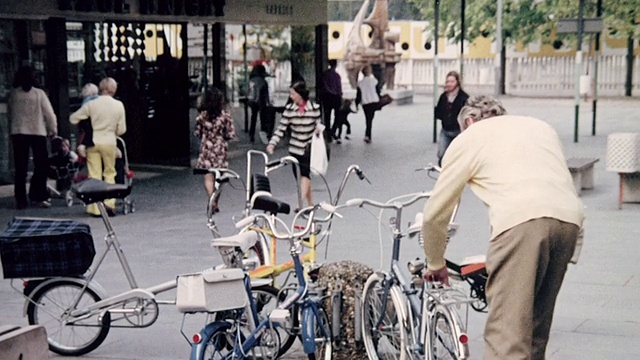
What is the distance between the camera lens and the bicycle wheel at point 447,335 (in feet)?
16.9

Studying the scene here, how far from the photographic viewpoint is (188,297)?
5.69 m

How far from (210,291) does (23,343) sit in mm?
1125

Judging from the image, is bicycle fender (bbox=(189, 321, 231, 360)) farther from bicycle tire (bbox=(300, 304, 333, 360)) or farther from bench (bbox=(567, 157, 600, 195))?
bench (bbox=(567, 157, 600, 195))

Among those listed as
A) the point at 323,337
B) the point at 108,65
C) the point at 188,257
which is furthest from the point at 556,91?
the point at 323,337

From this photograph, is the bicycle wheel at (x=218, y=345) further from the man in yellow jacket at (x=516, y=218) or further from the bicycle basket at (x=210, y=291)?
the man in yellow jacket at (x=516, y=218)

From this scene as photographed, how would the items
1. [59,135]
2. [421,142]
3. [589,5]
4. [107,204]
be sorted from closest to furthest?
[107,204] < [59,135] < [421,142] < [589,5]

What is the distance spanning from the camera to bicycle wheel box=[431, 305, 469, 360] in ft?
16.9

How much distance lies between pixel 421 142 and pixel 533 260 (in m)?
18.2

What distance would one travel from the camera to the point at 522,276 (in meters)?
4.55

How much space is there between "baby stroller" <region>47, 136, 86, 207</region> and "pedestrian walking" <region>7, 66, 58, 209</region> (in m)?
0.45

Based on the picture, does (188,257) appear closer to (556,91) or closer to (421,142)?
(421,142)

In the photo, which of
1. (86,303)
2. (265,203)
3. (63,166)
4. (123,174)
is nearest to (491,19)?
(63,166)

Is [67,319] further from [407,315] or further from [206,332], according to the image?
[407,315]

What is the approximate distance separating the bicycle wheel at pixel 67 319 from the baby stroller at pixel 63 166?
7193mm
